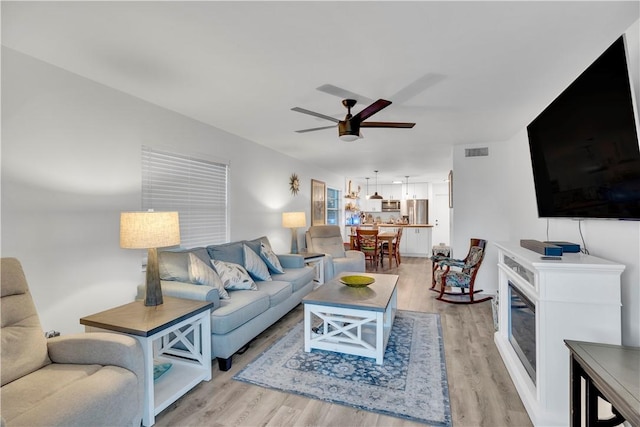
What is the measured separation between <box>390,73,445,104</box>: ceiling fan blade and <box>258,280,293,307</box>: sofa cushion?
229 cm

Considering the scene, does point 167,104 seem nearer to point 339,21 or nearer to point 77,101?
point 77,101

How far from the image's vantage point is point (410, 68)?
7.09 ft

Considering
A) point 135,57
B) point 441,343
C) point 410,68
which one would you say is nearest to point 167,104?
point 135,57

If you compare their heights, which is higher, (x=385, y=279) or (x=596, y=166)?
(x=596, y=166)

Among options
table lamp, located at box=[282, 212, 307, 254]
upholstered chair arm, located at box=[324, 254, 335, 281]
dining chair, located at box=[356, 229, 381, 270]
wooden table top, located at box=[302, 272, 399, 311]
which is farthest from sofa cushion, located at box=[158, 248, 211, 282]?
dining chair, located at box=[356, 229, 381, 270]

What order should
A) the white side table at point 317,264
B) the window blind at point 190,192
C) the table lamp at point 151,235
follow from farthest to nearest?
the white side table at point 317,264
the window blind at point 190,192
the table lamp at point 151,235

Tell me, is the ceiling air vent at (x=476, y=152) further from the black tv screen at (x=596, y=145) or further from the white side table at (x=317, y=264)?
the white side table at (x=317, y=264)

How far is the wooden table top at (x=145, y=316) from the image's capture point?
1.87m

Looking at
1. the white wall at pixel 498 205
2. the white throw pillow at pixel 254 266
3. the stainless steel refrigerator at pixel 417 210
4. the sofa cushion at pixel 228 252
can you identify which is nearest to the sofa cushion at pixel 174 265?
the sofa cushion at pixel 228 252

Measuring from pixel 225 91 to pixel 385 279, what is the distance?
263 cm

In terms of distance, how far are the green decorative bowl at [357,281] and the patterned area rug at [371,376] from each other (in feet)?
2.05

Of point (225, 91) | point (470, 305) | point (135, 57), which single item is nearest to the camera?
point (135, 57)

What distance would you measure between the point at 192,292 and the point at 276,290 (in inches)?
39.0

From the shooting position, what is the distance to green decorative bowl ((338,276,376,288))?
124 inches
